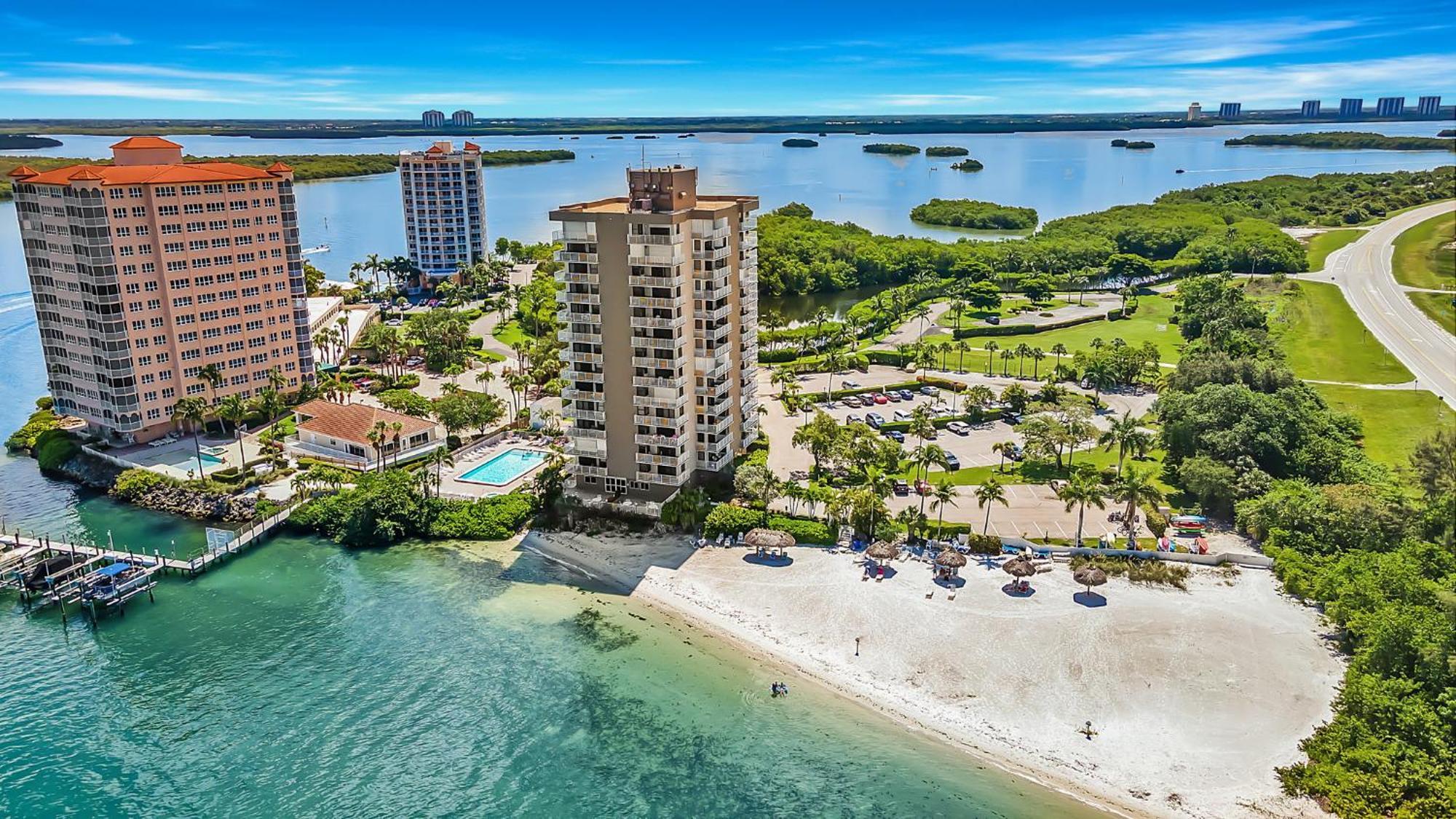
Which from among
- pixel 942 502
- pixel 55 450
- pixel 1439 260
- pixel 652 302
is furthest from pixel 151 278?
pixel 1439 260

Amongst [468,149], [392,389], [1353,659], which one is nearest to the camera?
[1353,659]

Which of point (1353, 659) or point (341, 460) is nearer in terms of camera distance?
point (1353, 659)

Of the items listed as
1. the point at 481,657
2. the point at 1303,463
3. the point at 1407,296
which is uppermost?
the point at 1407,296

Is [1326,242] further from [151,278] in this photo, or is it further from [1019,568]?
[151,278]

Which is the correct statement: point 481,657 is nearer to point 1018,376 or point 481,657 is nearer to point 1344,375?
point 1018,376

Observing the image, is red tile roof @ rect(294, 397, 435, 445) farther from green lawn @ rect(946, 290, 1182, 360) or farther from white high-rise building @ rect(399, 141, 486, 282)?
white high-rise building @ rect(399, 141, 486, 282)

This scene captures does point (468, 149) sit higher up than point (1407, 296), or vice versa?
point (468, 149)

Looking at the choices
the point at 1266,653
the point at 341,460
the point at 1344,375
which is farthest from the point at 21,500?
the point at 1344,375

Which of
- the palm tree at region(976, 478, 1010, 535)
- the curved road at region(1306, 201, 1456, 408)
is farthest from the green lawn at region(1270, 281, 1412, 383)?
the palm tree at region(976, 478, 1010, 535)
